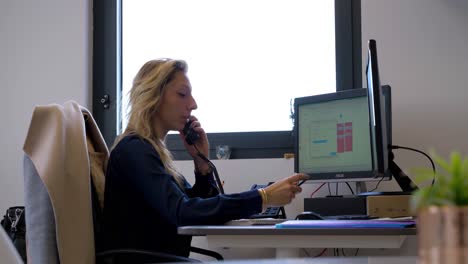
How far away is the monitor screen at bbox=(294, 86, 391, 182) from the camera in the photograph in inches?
98.8

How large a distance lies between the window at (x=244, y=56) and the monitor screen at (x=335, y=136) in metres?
0.36

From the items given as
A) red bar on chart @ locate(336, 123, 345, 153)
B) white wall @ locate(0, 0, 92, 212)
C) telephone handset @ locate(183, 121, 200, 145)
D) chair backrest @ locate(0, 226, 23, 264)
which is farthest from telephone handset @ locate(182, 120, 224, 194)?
chair backrest @ locate(0, 226, 23, 264)

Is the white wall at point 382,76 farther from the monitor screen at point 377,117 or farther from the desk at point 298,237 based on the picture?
the desk at point 298,237

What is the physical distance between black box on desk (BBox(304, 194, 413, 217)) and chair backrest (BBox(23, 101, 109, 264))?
91cm

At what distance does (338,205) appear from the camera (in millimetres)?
2373

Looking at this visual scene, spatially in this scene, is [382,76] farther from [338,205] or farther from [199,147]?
[199,147]

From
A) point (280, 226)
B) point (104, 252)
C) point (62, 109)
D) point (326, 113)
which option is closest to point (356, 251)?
point (326, 113)

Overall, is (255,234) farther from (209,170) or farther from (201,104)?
(201,104)

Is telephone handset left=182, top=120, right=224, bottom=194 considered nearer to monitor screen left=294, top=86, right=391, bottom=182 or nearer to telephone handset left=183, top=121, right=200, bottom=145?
telephone handset left=183, top=121, right=200, bottom=145

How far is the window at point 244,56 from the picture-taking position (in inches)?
120

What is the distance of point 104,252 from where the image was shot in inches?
70.0

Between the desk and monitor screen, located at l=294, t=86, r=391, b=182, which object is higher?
monitor screen, located at l=294, t=86, r=391, b=182

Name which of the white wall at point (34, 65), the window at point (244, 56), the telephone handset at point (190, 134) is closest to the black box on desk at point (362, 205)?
the telephone handset at point (190, 134)

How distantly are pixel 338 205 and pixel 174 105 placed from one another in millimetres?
704
